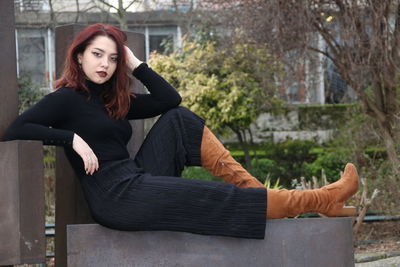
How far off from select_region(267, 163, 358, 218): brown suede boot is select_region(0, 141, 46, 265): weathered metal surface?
1.05 m

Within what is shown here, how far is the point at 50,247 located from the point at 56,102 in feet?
13.4

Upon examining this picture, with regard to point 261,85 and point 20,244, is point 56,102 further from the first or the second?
point 261,85

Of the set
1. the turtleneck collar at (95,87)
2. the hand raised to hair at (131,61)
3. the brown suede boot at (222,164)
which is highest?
the hand raised to hair at (131,61)

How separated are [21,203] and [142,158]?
0.65m

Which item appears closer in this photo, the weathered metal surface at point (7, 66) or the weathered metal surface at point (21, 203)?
the weathered metal surface at point (21, 203)

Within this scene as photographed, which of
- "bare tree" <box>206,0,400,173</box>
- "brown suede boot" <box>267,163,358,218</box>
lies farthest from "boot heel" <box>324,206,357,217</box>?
"bare tree" <box>206,0,400,173</box>

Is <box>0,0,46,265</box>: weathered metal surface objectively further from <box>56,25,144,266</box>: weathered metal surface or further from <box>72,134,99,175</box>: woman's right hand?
<box>56,25,144,266</box>: weathered metal surface

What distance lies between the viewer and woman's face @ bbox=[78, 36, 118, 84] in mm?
3613

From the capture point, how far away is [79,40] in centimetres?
364

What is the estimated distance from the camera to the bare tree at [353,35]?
8.76 m

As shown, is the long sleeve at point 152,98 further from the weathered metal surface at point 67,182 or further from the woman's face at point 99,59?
the weathered metal surface at point 67,182

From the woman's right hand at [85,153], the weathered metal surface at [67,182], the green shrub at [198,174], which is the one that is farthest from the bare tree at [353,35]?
the woman's right hand at [85,153]

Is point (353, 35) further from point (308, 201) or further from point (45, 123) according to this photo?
point (45, 123)

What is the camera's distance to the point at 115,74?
3.74m
